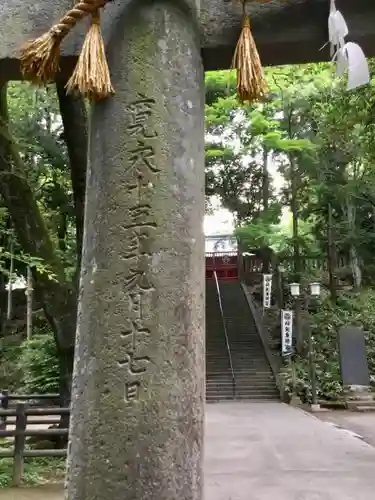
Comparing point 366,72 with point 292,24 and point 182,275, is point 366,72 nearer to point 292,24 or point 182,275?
point 292,24

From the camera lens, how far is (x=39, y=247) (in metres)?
6.99

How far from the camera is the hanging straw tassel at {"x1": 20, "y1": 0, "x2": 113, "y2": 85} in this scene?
202 cm

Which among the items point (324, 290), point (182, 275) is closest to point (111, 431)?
point (182, 275)

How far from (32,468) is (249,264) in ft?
65.2

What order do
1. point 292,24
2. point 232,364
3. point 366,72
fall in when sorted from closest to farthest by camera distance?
point 366,72 → point 292,24 → point 232,364

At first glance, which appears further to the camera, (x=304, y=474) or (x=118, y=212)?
(x=304, y=474)

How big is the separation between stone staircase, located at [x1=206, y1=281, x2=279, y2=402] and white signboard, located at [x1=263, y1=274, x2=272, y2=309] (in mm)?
960

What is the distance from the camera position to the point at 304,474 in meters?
6.80

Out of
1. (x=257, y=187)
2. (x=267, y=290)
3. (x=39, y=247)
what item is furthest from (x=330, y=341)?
(x=39, y=247)

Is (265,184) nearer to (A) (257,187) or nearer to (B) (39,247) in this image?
(A) (257,187)

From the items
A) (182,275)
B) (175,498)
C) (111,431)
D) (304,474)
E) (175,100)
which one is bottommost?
(304,474)

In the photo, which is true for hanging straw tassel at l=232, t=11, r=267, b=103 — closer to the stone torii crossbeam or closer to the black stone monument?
the stone torii crossbeam

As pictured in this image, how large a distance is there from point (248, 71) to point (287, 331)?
1621cm

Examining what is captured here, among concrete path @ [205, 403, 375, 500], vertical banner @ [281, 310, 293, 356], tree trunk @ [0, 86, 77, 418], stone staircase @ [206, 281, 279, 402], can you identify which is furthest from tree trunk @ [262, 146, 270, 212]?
tree trunk @ [0, 86, 77, 418]
